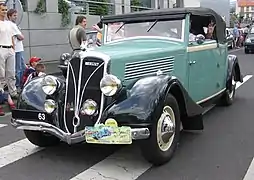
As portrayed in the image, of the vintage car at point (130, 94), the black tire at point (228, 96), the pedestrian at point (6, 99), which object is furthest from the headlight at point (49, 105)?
the black tire at point (228, 96)

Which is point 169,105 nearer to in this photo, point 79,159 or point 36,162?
point 79,159

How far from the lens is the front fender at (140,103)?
4598 mm

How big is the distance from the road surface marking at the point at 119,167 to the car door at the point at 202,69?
1591 mm

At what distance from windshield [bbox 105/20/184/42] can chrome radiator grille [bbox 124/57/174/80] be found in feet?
1.85

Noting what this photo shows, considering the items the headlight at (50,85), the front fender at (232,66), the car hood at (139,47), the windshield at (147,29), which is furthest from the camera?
the front fender at (232,66)

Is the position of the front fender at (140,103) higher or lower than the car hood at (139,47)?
lower

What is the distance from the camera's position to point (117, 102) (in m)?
4.77

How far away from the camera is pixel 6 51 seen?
→ 819cm

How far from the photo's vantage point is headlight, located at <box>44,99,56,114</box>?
16.6ft

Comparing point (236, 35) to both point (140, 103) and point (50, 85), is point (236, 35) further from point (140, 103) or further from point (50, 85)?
point (140, 103)

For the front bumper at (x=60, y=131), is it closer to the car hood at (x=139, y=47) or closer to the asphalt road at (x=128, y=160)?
the asphalt road at (x=128, y=160)

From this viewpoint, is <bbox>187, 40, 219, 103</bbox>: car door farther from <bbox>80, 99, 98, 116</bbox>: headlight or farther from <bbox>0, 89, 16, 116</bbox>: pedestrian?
<bbox>0, 89, 16, 116</bbox>: pedestrian

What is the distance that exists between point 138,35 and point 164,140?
80.1 inches

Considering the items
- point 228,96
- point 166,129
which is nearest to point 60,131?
point 166,129
